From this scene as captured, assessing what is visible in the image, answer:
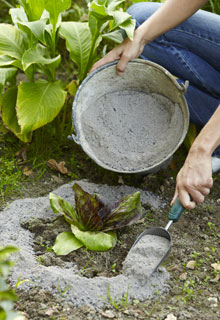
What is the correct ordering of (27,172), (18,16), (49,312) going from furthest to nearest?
1. (27,172)
2. (18,16)
3. (49,312)

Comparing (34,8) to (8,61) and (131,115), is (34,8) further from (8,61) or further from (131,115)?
(131,115)

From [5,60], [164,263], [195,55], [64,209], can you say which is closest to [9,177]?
[64,209]

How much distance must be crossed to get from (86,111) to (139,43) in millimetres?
462

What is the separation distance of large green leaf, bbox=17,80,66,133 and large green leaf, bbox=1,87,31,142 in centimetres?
14

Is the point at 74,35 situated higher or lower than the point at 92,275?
higher

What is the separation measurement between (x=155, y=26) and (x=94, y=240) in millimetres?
1191

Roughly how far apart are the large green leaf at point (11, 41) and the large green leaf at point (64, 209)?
0.88 meters

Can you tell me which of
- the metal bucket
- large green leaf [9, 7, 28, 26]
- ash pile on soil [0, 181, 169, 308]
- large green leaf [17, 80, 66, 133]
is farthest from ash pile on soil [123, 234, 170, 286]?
large green leaf [9, 7, 28, 26]

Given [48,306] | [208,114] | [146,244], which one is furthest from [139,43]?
[48,306]

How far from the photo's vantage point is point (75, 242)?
6.61 ft

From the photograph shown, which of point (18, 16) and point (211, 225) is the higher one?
point (18, 16)

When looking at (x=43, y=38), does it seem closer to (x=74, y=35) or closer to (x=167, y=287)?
(x=74, y=35)

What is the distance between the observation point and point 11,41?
2533mm

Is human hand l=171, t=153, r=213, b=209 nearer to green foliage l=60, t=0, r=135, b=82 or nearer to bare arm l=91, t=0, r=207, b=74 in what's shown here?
bare arm l=91, t=0, r=207, b=74
